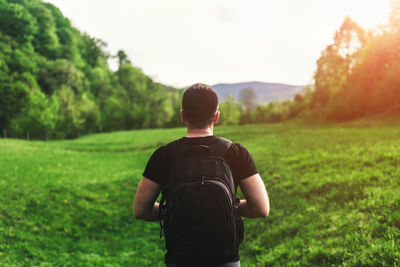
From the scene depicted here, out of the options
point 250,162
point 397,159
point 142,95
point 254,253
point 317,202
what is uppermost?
point 142,95

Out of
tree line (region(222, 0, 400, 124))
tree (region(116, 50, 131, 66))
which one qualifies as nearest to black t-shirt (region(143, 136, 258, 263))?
tree line (region(222, 0, 400, 124))

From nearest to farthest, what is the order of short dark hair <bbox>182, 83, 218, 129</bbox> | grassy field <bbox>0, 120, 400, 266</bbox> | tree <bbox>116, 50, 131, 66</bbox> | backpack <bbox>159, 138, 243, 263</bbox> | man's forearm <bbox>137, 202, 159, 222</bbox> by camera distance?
1. backpack <bbox>159, 138, 243, 263</bbox>
2. short dark hair <bbox>182, 83, 218, 129</bbox>
3. man's forearm <bbox>137, 202, 159, 222</bbox>
4. grassy field <bbox>0, 120, 400, 266</bbox>
5. tree <bbox>116, 50, 131, 66</bbox>

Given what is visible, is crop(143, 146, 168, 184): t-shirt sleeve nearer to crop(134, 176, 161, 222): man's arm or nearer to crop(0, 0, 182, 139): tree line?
crop(134, 176, 161, 222): man's arm

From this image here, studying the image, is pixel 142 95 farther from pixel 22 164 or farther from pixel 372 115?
pixel 22 164

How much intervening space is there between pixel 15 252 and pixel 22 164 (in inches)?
437

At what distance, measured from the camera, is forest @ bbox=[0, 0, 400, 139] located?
1077 inches

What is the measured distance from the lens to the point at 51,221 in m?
9.39

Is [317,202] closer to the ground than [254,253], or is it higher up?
higher up

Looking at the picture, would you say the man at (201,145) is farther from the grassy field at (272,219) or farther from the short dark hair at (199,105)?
the grassy field at (272,219)

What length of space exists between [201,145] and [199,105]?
12.4 inches

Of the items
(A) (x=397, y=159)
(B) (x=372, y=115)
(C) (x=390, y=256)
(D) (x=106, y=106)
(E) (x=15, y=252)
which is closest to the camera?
(C) (x=390, y=256)

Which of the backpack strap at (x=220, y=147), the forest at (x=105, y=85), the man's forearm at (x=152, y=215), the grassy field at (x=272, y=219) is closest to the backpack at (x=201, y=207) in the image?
the backpack strap at (x=220, y=147)

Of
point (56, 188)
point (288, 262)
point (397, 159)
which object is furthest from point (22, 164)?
point (397, 159)

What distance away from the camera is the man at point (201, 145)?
7.48ft
